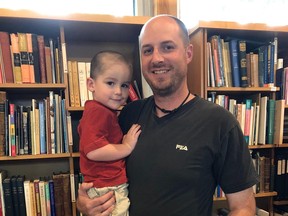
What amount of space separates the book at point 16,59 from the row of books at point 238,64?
3.98 feet

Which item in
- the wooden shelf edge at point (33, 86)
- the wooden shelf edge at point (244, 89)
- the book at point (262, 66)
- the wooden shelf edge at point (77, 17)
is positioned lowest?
the wooden shelf edge at point (244, 89)

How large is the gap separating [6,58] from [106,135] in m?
0.87

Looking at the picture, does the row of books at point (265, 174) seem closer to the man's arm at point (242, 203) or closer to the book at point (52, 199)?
the man's arm at point (242, 203)

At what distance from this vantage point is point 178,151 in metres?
0.98

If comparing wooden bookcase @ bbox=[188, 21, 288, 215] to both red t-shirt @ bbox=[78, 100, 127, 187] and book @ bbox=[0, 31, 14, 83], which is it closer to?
red t-shirt @ bbox=[78, 100, 127, 187]

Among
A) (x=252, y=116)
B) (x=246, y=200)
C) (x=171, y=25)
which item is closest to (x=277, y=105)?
(x=252, y=116)

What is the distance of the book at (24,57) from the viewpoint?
1.42m

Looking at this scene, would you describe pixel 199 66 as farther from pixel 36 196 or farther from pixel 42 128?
pixel 36 196

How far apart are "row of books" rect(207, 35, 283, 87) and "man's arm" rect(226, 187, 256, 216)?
2.73ft

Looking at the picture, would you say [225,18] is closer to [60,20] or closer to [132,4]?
[132,4]

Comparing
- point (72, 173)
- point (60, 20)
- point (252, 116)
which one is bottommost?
point (72, 173)

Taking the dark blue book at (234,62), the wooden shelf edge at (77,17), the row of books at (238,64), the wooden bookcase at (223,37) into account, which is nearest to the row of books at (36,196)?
Answer: the wooden shelf edge at (77,17)

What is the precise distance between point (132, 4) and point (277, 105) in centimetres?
139

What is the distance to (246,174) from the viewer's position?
935 millimetres
